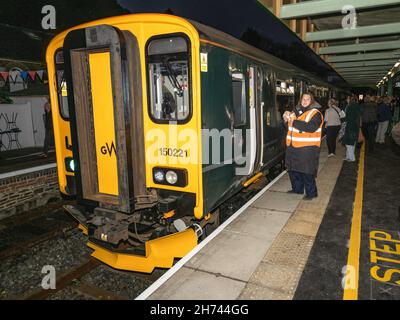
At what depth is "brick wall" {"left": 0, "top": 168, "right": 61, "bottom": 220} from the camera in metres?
6.82

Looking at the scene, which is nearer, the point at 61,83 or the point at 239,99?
the point at 61,83

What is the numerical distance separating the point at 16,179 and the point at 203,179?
5.22 meters

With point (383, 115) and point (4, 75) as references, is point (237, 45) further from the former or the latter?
point (4, 75)

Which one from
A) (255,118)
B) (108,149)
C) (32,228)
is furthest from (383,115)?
(32,228)

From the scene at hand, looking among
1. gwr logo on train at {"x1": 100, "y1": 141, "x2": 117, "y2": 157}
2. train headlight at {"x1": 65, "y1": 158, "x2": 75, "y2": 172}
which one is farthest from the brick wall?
gwr logo on train at {"x1": 100, "y1": 141, "x2": 117, "y2": 157}

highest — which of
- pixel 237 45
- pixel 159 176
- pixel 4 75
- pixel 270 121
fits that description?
pixel 4 75

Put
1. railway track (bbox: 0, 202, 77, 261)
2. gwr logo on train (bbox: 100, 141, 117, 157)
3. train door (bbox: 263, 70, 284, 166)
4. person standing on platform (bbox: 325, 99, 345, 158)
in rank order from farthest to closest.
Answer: person standing on platform (bbox: 325, 99, 345, 158) → train door (bbox: 263, 70, 284, 166) → railway track (bbox: 0, 202, 77, 261) → gwr logo on train (bbox: 100, 141, 117, 157)

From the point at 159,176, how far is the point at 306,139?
3.03m

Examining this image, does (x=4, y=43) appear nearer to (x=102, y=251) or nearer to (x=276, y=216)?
(x=102, y=251)

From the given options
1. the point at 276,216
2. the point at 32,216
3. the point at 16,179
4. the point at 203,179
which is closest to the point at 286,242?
the point at 276,216

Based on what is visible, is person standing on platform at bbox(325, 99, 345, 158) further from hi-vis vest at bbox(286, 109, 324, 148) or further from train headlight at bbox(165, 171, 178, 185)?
train headlight at bbox(165, 171, 178, 185)

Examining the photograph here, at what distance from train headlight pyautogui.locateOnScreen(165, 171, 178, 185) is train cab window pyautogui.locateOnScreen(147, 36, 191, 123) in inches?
27.4

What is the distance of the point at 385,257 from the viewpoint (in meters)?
3.97

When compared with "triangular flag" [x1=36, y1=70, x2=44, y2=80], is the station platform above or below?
below
